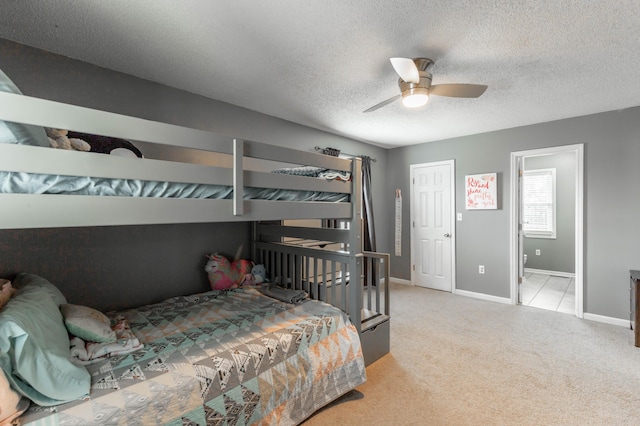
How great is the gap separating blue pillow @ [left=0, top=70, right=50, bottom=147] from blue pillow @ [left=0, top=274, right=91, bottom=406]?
652mm

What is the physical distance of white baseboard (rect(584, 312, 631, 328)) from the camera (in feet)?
10.2

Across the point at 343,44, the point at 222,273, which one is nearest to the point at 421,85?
the point at 343,44

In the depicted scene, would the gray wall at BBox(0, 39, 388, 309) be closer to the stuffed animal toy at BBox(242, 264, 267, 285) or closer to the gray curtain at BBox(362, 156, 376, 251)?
Answer: the stuffed animal toy at BBox(242, 264, 267, 285)

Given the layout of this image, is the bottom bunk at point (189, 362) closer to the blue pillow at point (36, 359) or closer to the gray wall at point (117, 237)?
the blue pillow at point (36, 359)

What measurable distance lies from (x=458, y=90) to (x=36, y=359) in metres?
2.75

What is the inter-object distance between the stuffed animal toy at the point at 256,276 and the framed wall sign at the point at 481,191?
3106 millimetres

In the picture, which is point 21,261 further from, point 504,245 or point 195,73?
point 504,245

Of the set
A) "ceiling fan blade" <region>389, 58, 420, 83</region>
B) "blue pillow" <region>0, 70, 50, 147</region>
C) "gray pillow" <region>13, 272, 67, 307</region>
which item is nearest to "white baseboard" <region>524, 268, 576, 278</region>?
"ceiling fan blade" <region>389, 58, 420, 83</region>

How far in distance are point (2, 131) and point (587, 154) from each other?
4.77 meters

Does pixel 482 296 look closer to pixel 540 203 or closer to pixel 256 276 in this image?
pixel 540 203

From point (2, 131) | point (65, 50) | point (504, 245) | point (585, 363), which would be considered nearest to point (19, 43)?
point (65, 50)

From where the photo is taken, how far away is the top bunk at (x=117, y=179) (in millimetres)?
964

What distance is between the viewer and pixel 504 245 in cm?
391

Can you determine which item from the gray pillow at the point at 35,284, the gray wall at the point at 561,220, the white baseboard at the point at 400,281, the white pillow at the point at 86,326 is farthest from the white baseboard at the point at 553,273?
the gray pillow at the point at 35,284
